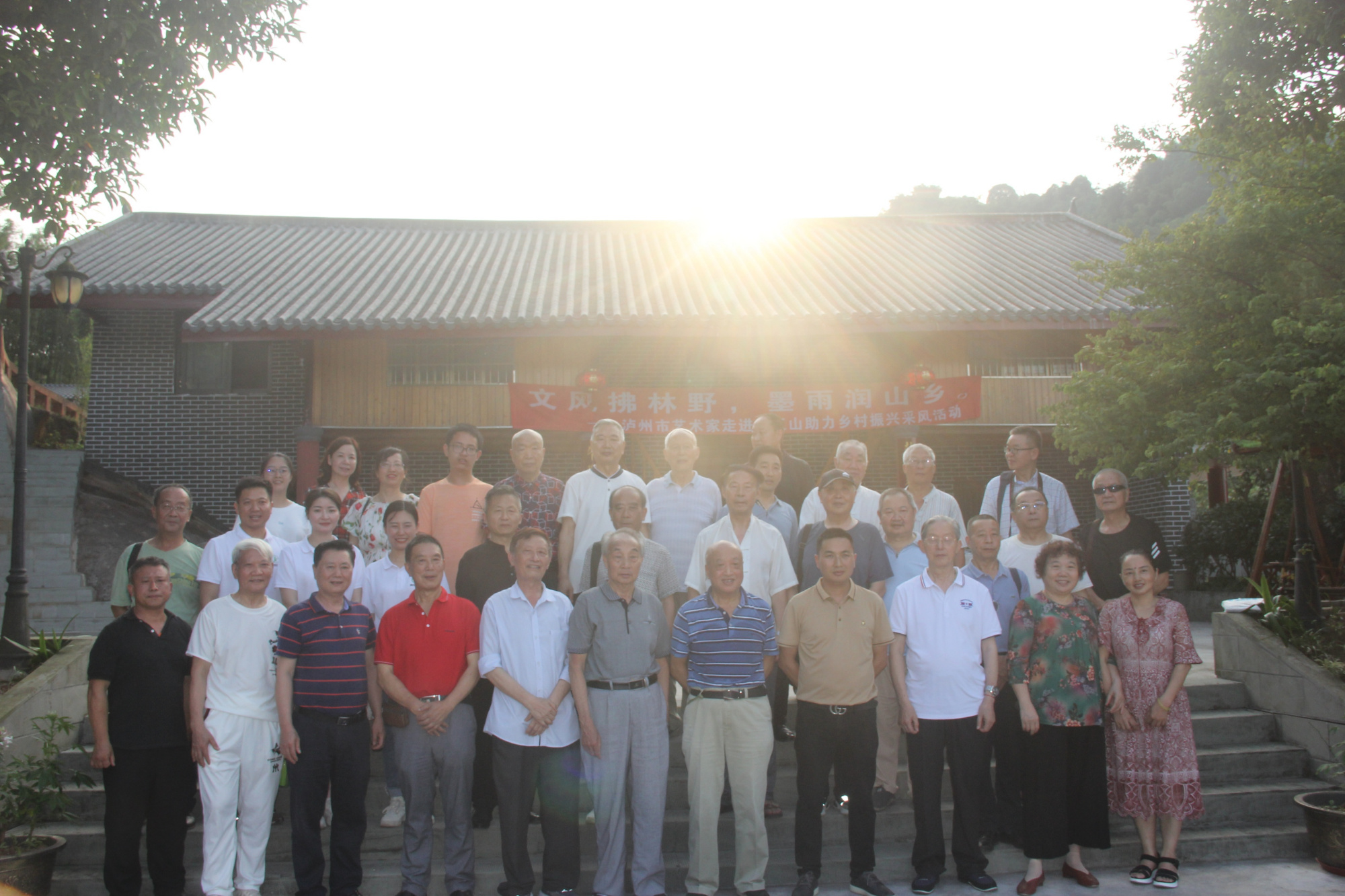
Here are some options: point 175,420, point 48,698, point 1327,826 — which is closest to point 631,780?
point 1327,826

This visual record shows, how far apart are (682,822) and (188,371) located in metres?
12.3

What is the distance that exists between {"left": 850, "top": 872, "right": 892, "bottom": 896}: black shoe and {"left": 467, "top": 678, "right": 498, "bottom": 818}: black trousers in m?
1.85

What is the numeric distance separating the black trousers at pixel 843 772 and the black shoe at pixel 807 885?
3cm

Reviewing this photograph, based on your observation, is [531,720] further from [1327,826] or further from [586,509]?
[1327,826]

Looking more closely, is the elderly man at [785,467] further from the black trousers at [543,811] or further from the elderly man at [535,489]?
the black trousers at [543,811]

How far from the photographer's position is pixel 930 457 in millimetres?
5738

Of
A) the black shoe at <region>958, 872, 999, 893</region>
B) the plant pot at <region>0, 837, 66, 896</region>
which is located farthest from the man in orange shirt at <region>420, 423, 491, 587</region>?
the black shoe at <region>958, 872, 999, 893</region>

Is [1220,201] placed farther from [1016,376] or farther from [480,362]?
[480,362]

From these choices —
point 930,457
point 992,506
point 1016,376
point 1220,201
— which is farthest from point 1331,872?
point 1016,376

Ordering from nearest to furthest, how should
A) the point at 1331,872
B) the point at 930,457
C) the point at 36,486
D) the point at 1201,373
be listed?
1. the point at 1331,872
2. the point at 930,457
3. the point at 1201,373
4. the point at 36,486

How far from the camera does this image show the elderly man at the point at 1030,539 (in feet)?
17.4

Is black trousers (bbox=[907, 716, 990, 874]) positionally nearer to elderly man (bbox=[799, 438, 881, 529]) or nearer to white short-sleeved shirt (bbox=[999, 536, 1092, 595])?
white short-sleeved shirt (bbox=[999, 536, 1092, 595])

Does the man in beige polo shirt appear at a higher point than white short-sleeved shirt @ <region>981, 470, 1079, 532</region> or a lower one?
lower

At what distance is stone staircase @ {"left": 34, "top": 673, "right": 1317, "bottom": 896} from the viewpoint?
4762 mm
